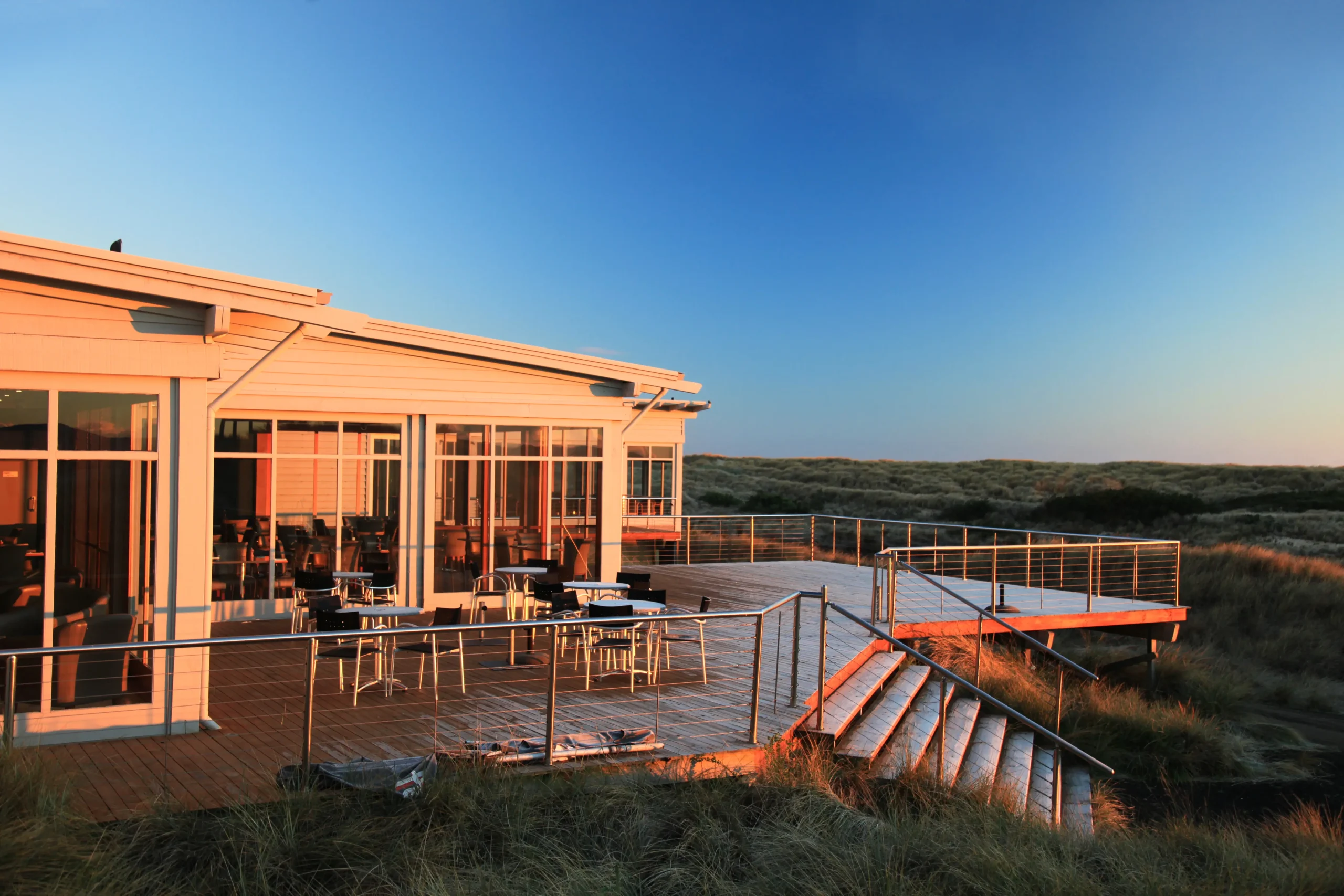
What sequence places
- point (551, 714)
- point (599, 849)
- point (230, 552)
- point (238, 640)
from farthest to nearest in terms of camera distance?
1. point (230, 552)
2. point (551, 714)
3. point (238, 640)
4. point (599, 849)

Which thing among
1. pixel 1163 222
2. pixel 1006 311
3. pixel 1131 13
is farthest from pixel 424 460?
pixel 1006 311

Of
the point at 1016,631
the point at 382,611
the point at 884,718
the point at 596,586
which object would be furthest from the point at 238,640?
the point at 1016,631

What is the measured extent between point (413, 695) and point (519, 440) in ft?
15.6

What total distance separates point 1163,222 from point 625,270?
13.6 metres

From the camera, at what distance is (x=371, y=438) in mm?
10883

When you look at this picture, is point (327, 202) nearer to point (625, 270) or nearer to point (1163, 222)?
point (625, 270)

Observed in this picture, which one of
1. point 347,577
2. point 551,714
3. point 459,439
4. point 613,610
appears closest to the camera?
point 551,714

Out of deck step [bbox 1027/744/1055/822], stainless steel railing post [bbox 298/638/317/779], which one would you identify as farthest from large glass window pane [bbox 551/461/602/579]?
stainless steel railing post [bbox 298/638/317/779]

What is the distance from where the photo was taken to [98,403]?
5969 mm

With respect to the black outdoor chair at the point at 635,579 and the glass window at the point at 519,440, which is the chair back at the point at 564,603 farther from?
the glass window at the point at 519,440

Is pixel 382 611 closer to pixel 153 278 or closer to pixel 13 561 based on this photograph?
pixel 13 561

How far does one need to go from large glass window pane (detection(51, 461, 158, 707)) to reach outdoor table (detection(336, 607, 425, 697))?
1.35m

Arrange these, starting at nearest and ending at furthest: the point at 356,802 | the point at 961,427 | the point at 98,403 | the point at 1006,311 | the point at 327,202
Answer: the point at 356,802 < the point at 98,403 < the point at 327,202 < the point at 1006,311 < the point at 961,427

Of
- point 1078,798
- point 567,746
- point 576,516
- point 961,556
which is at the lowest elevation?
point 1078,798
